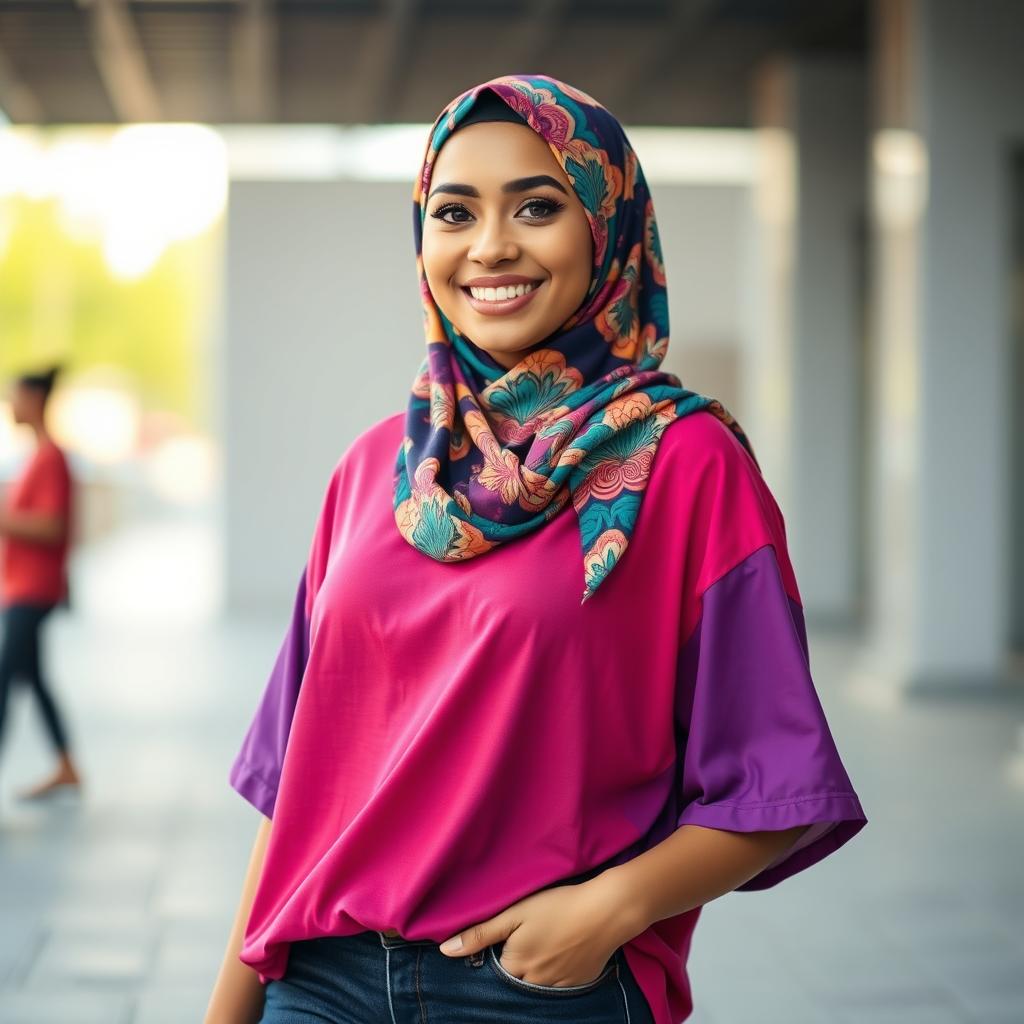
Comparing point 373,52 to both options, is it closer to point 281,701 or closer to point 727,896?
point 727,896

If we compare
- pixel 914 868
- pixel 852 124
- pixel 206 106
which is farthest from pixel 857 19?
pixel 914 868

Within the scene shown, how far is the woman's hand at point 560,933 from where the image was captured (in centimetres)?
142

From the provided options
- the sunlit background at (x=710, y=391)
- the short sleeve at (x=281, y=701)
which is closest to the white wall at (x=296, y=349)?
the sunlit background at (x=710, y=391)

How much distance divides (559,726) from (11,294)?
39.9 metres

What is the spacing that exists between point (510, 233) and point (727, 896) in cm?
348

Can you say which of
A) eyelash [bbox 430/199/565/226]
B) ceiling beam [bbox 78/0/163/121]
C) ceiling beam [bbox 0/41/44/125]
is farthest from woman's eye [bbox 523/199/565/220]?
ceiling beam [bbox 0/41/44/125]

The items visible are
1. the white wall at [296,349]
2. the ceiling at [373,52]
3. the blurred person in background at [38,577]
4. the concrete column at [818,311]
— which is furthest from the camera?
the white wall at [296,349]

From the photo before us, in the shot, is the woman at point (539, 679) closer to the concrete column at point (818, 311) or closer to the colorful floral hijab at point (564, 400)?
the colorful floral hijab at point (564, 400)

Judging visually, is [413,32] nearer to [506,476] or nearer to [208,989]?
[208,989]

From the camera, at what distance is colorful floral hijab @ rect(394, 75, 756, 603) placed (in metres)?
1.49

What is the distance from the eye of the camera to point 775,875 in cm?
165

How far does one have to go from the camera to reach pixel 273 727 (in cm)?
177

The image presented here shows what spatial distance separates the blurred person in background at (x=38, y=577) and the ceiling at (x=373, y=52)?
4.62 m

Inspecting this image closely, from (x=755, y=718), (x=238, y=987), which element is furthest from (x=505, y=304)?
(x=238, y=987)
